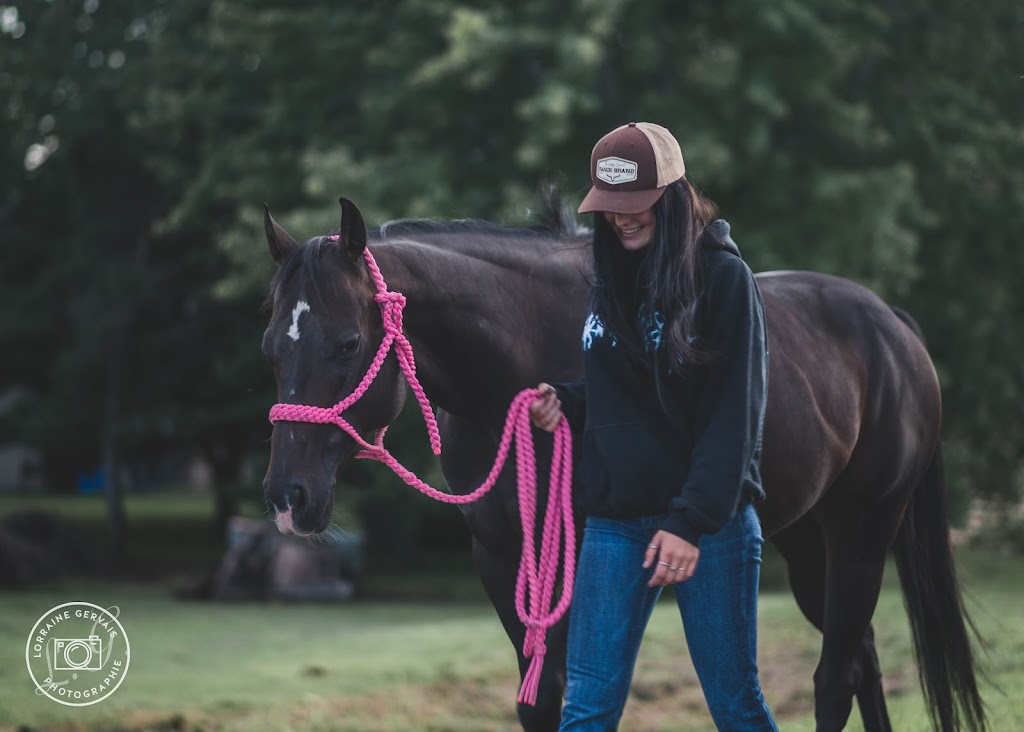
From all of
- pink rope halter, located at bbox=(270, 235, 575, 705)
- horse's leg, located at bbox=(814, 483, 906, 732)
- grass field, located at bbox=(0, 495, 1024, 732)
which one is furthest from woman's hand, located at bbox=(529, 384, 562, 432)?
grass field, located at bbox=(0, 495, 1024, 732)

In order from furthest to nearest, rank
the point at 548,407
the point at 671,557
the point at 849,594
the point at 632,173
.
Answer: the point at 849,594
the point at 548,407
the point at 632,173
the point at 671,557

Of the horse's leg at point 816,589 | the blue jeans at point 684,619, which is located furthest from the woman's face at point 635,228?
the horse's leg at point 816,589

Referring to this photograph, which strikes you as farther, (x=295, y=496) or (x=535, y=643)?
(x=535, y=643)

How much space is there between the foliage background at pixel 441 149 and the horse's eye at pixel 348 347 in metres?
8.56

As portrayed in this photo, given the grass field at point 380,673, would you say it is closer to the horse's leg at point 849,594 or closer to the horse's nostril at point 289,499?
the horse's leg at point 849,594

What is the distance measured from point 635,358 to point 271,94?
14.4 meters

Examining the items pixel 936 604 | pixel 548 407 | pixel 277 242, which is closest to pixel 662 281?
pixel 548 407

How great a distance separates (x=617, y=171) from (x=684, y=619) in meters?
1.07

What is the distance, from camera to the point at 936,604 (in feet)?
16.5

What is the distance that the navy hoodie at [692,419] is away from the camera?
274 centimetres

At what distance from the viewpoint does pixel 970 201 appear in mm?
14898

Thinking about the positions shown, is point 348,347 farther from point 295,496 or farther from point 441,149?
point 441,149

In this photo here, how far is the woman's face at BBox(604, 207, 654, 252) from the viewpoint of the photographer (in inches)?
115

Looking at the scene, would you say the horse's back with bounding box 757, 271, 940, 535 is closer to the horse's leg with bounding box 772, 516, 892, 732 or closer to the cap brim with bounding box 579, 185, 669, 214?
the horse's leg with bounding box 772, 516, 892, 732
